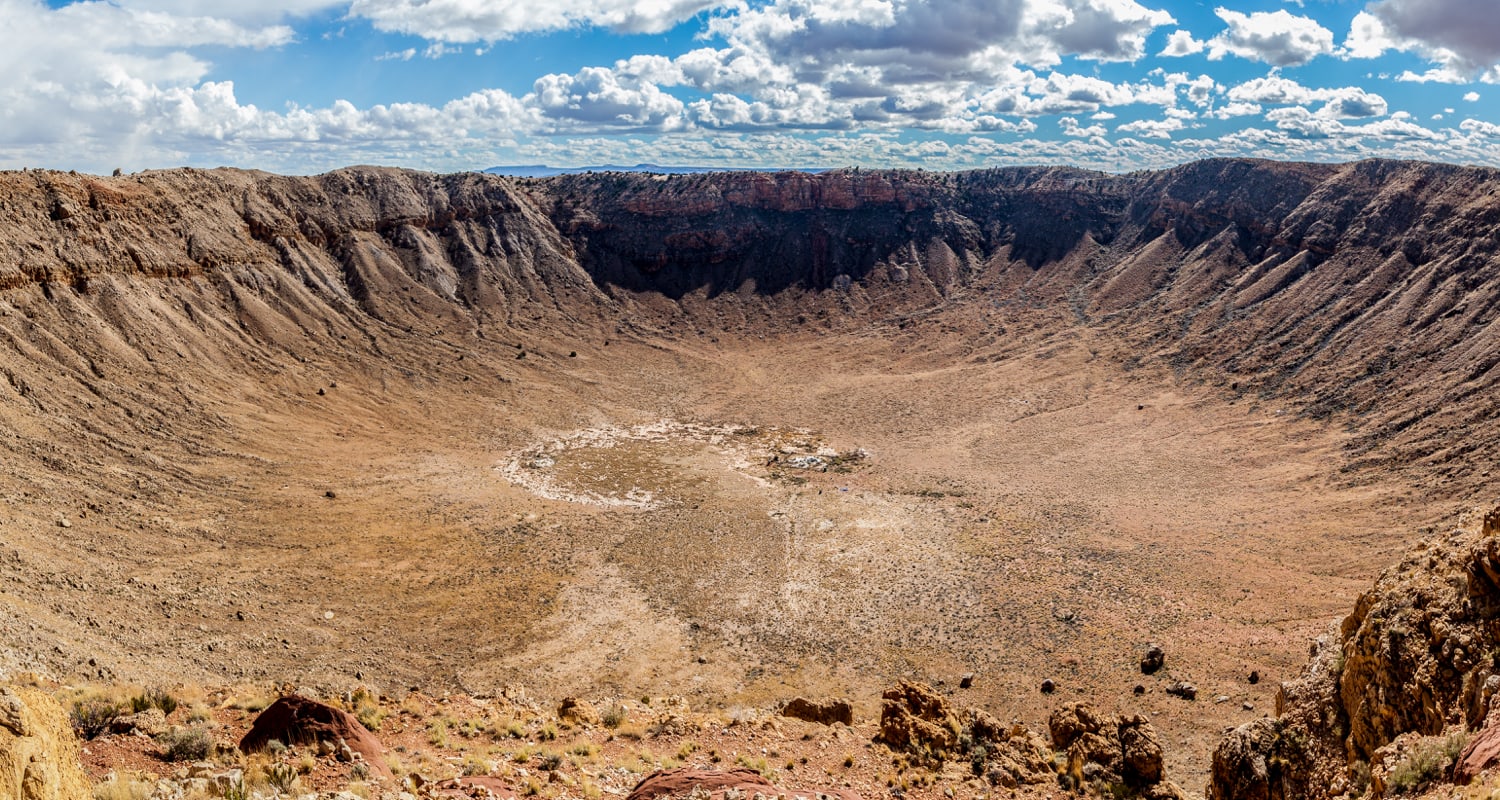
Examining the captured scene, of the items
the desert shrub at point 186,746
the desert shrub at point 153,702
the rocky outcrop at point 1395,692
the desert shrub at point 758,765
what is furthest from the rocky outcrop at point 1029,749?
the desert shrub at point 153,702

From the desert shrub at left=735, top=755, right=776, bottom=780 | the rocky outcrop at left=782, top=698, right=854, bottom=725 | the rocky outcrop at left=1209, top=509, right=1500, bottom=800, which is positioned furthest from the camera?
the rocky outcrop at left=782, top=698, right=854, bottom=725

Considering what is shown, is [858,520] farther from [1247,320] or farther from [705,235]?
[705,235]

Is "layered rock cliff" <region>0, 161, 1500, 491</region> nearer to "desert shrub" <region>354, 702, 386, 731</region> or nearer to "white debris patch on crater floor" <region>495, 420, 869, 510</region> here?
"white debris patch on crater floor" <region>495, 420, 869, 510</region>

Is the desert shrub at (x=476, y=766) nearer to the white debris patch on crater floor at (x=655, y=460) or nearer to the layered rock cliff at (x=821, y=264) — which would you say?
the white debris patch on crater floor at (x=655, y=460)

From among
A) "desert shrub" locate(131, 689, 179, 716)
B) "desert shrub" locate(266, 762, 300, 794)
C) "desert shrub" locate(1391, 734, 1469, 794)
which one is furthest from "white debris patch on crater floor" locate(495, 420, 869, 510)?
"desert shrub" locate(1391, 734, 1469, 794)

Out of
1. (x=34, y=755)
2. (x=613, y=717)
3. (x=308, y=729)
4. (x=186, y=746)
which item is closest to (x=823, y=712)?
(x=613, y=717)
